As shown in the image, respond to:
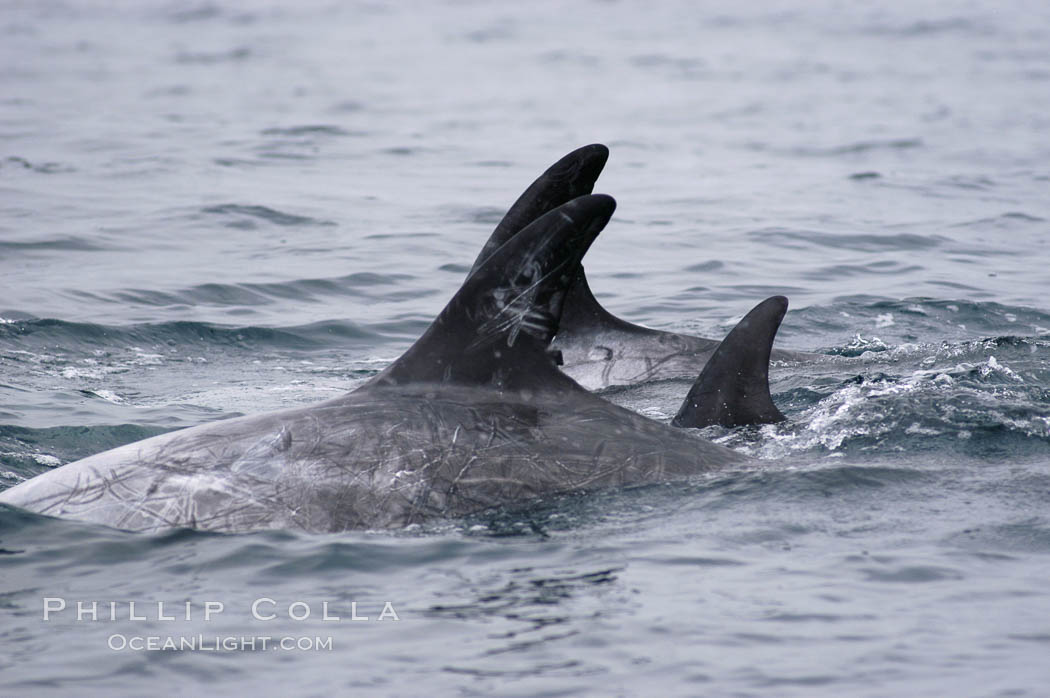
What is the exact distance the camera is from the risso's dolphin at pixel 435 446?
6.26 metres

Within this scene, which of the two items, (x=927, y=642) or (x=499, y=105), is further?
(x=499, y=105)

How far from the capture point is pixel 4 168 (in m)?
20.0

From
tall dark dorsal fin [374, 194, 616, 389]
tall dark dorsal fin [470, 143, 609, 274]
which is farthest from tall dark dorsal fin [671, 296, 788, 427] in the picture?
tall dark dorsal fin [470, 143, 609, 274]

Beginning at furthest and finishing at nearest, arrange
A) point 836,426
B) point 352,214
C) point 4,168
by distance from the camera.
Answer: point 4,168 → point 352,214 → point 836,426

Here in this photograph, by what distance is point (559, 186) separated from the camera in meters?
6.93

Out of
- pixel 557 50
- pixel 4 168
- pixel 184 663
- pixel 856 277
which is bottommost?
pixel 184 663

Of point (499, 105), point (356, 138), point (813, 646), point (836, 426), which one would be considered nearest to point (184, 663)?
point (813, 646)

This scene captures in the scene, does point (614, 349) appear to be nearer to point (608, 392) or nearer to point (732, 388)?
point (608, 392)

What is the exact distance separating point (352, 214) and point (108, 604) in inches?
489

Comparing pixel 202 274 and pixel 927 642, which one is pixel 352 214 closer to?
pixel 202 274

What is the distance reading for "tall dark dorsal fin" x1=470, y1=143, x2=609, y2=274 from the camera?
22.6ft

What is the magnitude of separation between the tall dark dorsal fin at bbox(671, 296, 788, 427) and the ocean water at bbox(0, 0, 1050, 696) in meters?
0.24

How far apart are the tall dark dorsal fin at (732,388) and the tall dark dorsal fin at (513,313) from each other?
950 mm

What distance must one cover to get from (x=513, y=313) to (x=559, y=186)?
2.83ft
